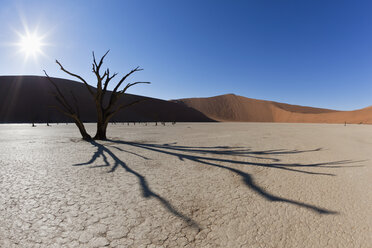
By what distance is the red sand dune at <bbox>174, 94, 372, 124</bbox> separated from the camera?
221 ft

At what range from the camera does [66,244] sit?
1626mm

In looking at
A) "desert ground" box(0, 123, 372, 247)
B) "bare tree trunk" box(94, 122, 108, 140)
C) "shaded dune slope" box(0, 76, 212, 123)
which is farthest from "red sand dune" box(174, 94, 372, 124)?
"desert ground" box(0, 123, 372, 247)

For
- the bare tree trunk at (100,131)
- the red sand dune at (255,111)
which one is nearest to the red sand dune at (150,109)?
the red sand dune at (255,111)

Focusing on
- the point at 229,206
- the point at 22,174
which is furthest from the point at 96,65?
the point at 229,206

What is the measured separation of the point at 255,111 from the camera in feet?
276

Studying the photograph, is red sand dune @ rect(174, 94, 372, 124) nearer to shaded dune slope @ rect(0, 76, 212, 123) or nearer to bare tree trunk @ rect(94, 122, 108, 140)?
shaded dune slope @ rect(0, 76, 212, 123)

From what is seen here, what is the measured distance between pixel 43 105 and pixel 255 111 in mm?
81213

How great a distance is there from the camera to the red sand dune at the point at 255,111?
6728 centimetres

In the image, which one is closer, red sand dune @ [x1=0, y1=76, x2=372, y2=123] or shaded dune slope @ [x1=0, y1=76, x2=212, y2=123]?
shaded dune slope @ [x1=0, y1=76, x2=212, y2=123]

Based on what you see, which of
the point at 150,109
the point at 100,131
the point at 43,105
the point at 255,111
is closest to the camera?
the point at 100,131

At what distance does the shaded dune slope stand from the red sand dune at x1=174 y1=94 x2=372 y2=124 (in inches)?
684

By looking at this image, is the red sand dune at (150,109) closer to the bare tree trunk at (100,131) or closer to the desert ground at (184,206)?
the bare tree trunk at (100,131)

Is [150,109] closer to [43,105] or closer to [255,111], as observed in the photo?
[43,105]

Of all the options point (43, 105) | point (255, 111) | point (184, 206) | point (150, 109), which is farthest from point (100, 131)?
point (255, 111)
